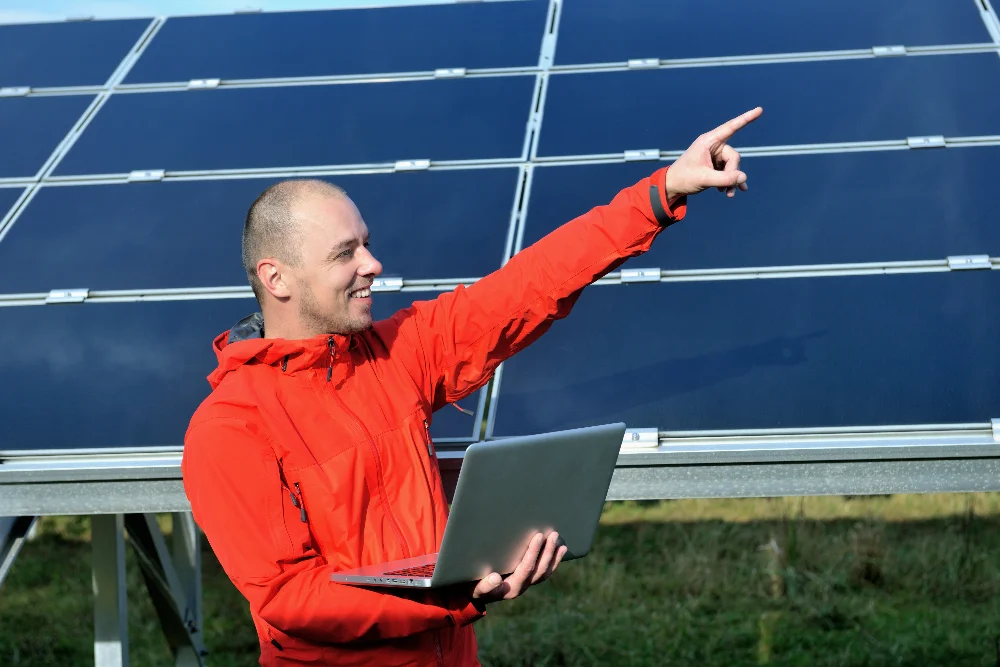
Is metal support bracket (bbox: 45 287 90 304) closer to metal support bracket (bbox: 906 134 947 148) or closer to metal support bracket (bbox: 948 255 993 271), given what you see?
metal support bracket (bbox: 948 255 993 271)

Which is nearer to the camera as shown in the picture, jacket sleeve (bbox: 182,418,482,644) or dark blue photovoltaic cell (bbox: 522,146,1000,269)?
jacket sleeve (bbox: 182,418,482,644)

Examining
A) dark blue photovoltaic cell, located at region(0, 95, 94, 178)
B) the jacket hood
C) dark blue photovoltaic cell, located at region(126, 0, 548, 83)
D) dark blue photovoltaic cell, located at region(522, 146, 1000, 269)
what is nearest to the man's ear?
the jacket hood

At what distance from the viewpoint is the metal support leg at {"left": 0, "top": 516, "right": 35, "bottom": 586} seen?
4445mm

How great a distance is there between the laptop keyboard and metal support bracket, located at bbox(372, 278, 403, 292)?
2029 mm

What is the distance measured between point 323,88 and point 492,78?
821 millimetres

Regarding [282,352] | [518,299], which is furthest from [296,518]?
[518,299]

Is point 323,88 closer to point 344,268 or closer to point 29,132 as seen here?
point 29,132

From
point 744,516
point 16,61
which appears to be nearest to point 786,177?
point 16,61

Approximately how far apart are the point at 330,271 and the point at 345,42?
3.97 meters

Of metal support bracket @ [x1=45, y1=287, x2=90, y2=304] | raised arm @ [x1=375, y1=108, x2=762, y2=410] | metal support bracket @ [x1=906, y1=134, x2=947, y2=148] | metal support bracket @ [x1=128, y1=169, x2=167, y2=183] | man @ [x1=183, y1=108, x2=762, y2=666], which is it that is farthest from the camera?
metal support bracket @ [x1=128, y1=169, x2=167, y2=183]

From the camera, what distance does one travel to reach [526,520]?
3.12m

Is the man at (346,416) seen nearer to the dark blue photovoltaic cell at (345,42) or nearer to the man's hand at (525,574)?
the man's hand at (525,574)

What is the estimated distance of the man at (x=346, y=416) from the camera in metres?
3.04

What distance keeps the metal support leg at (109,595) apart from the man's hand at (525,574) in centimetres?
265
